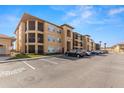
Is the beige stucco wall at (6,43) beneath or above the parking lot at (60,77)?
above

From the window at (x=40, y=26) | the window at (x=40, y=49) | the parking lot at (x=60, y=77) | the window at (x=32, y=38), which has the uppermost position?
the window at (x=40, y=26)

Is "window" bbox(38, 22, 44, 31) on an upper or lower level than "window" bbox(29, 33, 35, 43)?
upper

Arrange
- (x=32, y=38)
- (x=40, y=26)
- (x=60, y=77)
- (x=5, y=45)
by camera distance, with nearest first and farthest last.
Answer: (x=60, y=77)
(x=5, y=45)
(x=32, y=38)
(x=40, y=26)

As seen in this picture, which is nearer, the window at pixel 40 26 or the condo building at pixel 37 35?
the condo building at pixel 37 35

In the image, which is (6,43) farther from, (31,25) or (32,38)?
(31,25)

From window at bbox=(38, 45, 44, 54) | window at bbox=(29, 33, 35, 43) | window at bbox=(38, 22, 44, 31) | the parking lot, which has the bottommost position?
the parking lot

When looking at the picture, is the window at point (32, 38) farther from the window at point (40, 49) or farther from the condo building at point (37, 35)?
the window at point (40, 49)

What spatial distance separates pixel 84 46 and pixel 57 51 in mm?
30472

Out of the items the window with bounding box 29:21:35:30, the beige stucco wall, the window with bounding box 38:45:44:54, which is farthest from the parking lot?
the window with bounding box 29:21:35:30

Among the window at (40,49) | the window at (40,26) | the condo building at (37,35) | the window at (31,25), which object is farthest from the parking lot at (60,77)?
the window at (40,26)

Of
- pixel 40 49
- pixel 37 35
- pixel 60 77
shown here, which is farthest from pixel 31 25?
pixel 60 77

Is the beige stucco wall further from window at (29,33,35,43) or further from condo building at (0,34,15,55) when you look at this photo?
window at (29,33,35,43)

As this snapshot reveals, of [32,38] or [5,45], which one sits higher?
[32,38]
